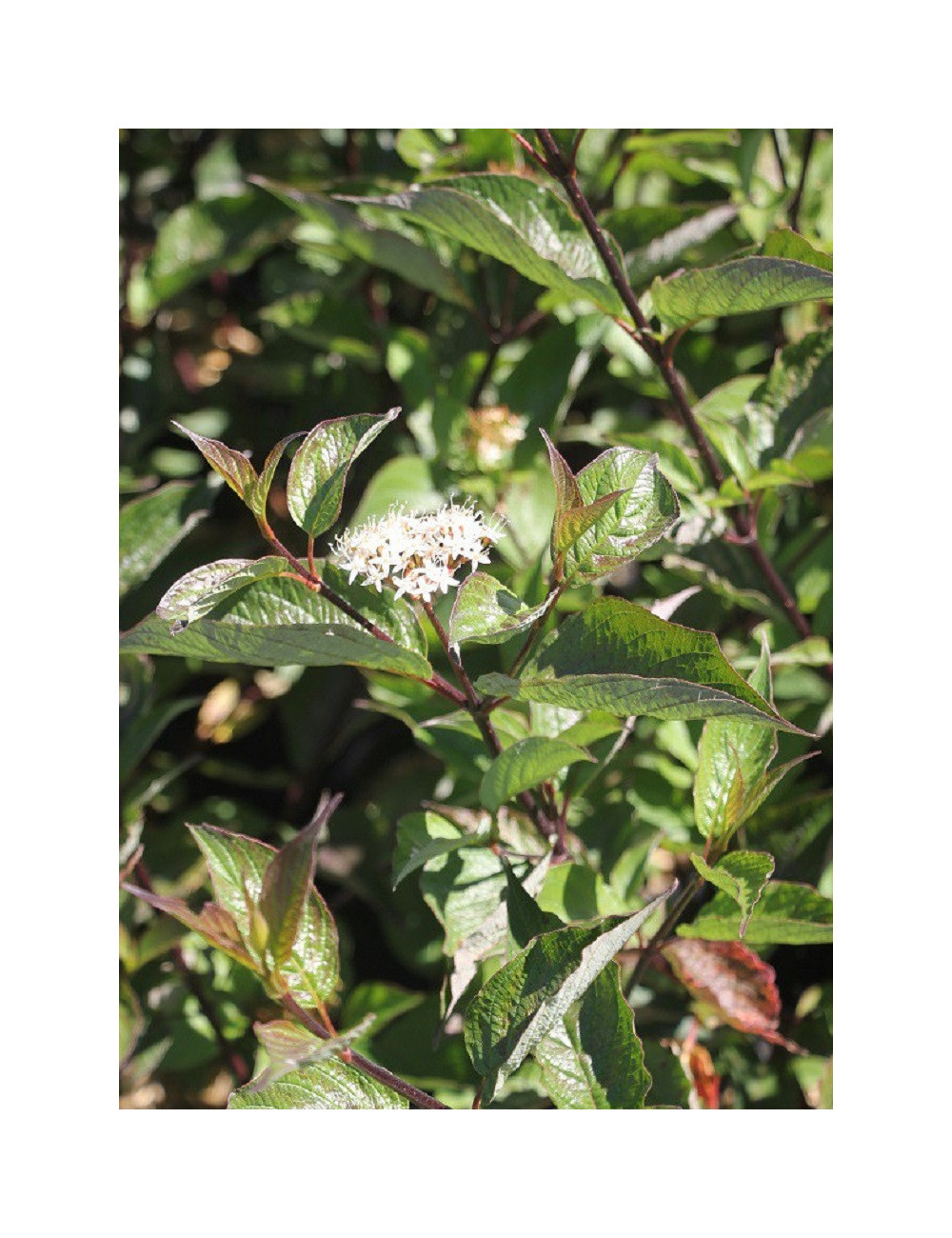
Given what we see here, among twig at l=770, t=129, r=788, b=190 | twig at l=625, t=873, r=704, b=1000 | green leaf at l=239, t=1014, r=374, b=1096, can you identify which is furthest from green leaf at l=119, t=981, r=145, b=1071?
twig at l=770, t=129, r=788, b=190

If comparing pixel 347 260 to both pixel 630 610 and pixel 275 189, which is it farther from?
pixel 630 610

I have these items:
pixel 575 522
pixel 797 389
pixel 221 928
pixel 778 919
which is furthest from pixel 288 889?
pixel 797 389

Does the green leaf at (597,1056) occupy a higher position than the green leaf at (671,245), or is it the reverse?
the green leaf at (671,245)

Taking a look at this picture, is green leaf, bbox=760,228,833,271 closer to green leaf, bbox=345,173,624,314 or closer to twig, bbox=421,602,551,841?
green leaf, bbox=345,173,624,314

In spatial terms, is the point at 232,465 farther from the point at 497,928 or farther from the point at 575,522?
A: the point at 497,928

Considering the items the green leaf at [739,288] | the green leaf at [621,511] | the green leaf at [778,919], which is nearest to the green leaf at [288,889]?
the green leaf at [621,511]

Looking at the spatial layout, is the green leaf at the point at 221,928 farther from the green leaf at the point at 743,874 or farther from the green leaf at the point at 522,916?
the green leaf at the point at 743,874
